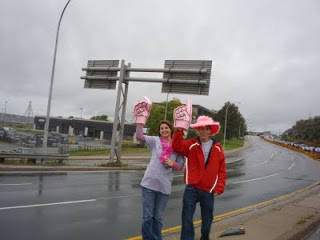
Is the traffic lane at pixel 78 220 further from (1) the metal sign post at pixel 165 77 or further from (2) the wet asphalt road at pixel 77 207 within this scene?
(1) the metal sign post at pixel 165 77

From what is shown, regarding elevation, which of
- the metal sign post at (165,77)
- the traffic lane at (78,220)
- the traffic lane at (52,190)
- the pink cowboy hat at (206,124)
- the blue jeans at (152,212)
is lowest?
the traffic lane at (52,190)

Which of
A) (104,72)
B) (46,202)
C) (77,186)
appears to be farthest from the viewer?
(104,72)

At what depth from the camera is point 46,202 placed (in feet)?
26.7

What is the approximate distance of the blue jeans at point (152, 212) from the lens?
13.8 feet

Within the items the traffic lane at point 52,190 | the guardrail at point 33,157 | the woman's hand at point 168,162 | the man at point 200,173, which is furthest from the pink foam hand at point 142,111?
the guardrail at point 33,157

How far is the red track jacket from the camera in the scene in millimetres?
4277

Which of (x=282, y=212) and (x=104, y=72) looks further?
(x=104, y=72)

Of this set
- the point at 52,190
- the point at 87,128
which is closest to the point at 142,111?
the point at 52,190

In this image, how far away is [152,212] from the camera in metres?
4.27

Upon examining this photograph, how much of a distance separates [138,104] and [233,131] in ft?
260

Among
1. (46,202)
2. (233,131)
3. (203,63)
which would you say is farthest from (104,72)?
(233,131)

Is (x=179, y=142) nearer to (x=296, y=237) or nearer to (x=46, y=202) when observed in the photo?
(x=296, y=237)

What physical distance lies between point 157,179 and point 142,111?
35.0 inches

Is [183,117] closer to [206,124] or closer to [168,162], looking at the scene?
[206,124]
